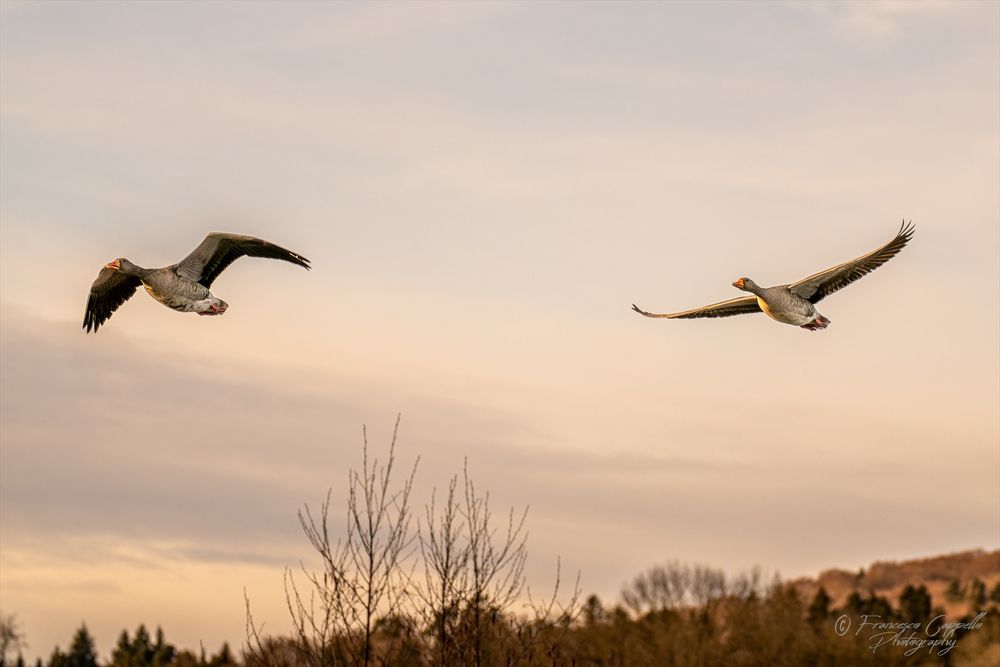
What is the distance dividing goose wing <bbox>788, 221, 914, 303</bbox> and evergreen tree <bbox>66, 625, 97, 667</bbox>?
8494 centimetres

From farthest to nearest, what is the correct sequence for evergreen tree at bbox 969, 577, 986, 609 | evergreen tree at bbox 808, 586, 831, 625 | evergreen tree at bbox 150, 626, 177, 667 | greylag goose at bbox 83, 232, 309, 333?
evergreen tree at bbox 150, 626, 177, 667
evergreen tree at bbox 969, 577, 986, 609
evergreen tree at bbox 808, 586, 831, 625
greylag goose at bbox 83, 232, 309, 333

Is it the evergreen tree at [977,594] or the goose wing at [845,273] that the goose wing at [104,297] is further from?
the evergreen tree at [977,594]

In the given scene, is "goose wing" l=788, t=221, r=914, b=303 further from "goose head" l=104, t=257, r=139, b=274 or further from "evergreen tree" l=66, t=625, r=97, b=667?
"evergreen tree" l=66, t=625, r=97, b=667

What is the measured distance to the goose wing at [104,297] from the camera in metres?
21.0

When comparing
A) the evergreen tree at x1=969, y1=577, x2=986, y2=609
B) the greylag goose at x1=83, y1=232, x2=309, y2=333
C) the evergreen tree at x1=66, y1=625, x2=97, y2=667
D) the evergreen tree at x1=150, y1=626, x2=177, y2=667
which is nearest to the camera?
the greylag goose at x1=83, y1=232, x2=309, y2=333

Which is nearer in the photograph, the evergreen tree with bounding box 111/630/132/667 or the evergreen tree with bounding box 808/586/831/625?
the evergreen tree with bounding box 808/586/831/625

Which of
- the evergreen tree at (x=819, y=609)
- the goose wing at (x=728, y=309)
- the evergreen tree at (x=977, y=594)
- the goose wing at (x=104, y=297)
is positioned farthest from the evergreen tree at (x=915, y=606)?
the goose wing at (x=104, y=297)

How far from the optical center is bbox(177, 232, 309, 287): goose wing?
19.7 m

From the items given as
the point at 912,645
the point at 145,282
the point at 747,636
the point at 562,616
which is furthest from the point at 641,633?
the point at 145,282

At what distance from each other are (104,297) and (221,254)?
7.37 ft

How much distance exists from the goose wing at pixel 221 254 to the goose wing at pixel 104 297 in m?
1.35

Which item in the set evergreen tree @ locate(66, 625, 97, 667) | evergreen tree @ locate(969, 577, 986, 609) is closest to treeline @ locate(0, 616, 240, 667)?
evergreen tree @ locate(66, 625, 97, 667)

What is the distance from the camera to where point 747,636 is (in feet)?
190

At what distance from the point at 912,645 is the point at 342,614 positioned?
4203 cm
